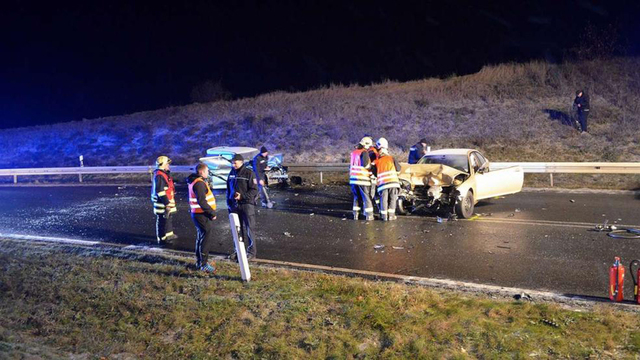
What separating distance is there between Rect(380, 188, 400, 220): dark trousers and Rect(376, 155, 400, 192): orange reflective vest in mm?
226

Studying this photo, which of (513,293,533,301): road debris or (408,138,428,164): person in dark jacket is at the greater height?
(408,138,428,164): person in dark jacket

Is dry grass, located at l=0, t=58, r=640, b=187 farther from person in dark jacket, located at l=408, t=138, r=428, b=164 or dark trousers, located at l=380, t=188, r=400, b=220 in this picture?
dark trousers, located at l=380, t=188, r=400, b=220

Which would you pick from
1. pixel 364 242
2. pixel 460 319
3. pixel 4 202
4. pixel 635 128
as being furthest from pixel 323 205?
pixel 635 128

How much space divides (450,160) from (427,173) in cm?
103

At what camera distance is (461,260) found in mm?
9883

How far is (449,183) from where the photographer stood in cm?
1318

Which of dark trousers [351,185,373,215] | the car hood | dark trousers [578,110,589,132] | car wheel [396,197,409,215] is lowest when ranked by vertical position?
car wheel [396,197,409,215]

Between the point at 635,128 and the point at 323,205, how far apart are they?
13.5m

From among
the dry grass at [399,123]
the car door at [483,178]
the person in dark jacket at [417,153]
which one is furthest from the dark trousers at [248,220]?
the dry grass at [399,123]

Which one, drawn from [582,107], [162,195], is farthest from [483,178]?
[582,107]

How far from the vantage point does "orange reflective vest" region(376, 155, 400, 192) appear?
13.2 m

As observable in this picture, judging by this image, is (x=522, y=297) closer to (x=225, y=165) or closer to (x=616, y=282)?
(x=616, y=282)

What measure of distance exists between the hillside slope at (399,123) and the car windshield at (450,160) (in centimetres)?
839

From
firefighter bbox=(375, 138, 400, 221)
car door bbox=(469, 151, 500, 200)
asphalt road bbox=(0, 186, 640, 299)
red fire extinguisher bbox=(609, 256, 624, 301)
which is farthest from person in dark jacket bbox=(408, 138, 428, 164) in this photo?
red fire extinguisher bbox=(609, 256, 624, 301)
